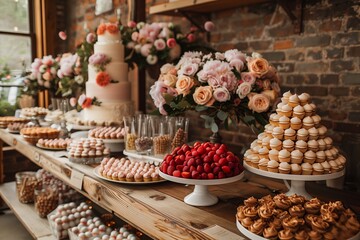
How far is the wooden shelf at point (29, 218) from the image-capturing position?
1.99m

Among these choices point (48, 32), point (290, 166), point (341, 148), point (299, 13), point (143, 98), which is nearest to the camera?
point (290, 166)

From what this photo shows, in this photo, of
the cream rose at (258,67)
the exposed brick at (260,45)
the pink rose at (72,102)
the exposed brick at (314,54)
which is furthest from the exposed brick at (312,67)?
the pink rose at (72,102)

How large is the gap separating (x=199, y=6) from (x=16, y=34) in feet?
9.72

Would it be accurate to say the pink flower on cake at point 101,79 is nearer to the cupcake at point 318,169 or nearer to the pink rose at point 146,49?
the pink rose at point 146,49

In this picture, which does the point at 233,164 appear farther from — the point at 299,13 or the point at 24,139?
the point at 24,139

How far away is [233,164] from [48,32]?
390 cm

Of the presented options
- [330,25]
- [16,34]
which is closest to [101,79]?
[330,25]

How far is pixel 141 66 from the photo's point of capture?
2539mm

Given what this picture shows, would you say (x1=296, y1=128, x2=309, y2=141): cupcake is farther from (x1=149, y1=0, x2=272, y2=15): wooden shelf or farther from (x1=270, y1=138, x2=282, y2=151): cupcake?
(x1=149, y1=0, x2=272, y2=15): wooden shelf

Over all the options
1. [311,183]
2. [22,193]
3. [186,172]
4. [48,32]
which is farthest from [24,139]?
[48,32]

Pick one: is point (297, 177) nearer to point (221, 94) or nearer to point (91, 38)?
point (221, 94)

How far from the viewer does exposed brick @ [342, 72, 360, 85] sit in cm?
176

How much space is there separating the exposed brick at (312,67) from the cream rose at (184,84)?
81 centimetres

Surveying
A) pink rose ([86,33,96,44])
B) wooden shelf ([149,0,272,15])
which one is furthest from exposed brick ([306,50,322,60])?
pink rose ([86,33,96,44])
